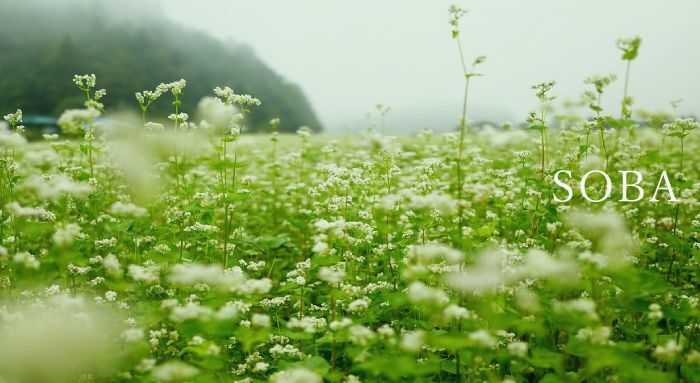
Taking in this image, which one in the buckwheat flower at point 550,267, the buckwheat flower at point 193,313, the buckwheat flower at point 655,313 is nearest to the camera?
the buckwheat flower at point 550,267

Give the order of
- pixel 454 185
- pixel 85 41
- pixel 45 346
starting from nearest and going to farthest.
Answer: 1. pixel 45 346
2. pixel 454 185
3. pixel 85 41

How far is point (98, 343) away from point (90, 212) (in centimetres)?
369

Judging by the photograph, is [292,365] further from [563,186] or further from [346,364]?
[563,186]

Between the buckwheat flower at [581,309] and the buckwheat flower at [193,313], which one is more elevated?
the buckwheat flower at [581,309]

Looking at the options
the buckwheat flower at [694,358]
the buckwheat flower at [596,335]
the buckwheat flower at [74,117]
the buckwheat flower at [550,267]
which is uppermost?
the buckwheat flower at [74,117]

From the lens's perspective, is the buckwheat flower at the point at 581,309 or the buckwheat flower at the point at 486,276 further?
the buckwheat flower at the point at 486,276

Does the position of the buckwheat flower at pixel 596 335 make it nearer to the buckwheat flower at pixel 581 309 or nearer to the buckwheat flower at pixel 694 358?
the buckwheat flower at pixel 581 309

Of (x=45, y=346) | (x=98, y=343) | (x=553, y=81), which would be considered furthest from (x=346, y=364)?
(x=553, y=81)

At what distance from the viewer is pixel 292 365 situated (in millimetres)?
3375

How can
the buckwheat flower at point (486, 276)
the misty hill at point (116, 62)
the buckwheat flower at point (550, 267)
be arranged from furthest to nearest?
the misty hill at point (116, 62) < the buckwheat flower at point (486, 276) < the buckwheat flower at point (550, 267)

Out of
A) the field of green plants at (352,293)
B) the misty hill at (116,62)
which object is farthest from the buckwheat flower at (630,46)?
the misty hill at (116,62)

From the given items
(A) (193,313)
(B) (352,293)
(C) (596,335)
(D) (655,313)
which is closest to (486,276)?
(C) (596,335)

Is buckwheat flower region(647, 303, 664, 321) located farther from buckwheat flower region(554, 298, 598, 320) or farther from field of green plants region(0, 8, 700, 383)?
buckwheat flower region(554, 298, 598, 320)

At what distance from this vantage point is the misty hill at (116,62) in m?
73.6
